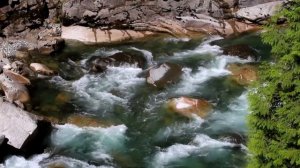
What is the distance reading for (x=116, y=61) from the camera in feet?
84.6

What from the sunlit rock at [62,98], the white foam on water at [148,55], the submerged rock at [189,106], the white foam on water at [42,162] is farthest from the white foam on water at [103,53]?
the white foam on water at [42,162]

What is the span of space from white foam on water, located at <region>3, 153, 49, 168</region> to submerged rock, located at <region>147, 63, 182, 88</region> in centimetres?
789

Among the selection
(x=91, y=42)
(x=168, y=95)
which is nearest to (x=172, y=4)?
(x=91, y=42)

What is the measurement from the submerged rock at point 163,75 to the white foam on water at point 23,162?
25.9 ft

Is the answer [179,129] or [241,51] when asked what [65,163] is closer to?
[179,129]

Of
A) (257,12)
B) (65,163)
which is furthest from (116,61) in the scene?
(257,12)

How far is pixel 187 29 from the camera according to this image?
100 feet

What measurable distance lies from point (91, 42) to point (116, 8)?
3.54 metres

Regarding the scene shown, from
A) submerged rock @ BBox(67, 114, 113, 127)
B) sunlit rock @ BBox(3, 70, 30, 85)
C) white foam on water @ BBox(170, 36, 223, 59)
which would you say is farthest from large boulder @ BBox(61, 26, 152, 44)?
submerged rock @ BBox(67, 114, 113, 127)

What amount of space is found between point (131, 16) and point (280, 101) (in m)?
21.3

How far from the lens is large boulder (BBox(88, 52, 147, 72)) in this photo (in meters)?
25.5

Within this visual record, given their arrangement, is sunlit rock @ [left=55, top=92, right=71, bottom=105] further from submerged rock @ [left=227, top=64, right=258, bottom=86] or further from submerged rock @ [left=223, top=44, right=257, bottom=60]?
submerged rock @ [left=223, top=44, right=257, bottom=60]

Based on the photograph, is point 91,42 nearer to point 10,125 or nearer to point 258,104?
point 10,125

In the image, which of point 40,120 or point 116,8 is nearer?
point 40,120
